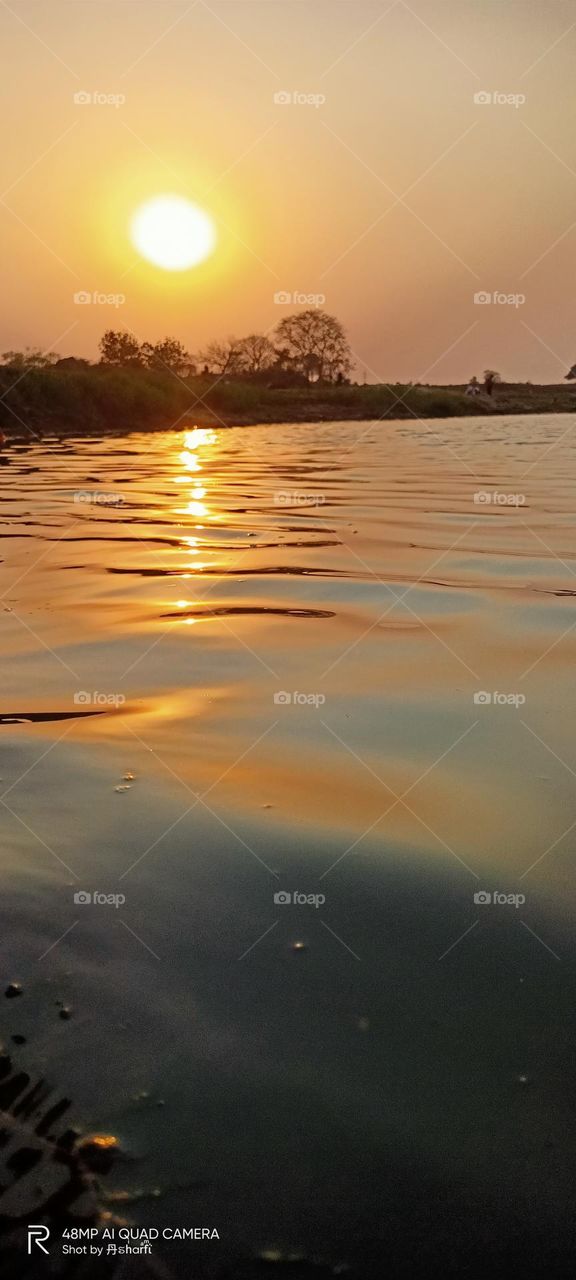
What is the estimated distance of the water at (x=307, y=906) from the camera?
7.22 ft

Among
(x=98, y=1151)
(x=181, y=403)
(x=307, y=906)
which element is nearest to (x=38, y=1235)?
(x=98, y=1151)

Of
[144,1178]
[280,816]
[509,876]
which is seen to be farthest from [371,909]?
[144,1178]

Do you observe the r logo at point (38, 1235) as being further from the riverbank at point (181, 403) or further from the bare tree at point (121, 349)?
the bare tree at point (121, 349)

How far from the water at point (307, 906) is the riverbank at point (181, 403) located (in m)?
30.1

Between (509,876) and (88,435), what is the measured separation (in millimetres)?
36981

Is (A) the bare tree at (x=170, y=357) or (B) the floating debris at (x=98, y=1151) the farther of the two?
(A) the bare tree at (x=170, y=357)

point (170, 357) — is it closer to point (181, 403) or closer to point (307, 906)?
point (181, 403)

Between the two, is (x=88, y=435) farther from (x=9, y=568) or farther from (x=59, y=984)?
(x=59, y=984)

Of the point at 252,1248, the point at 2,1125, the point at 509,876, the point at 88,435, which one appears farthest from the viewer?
the point at 88,435

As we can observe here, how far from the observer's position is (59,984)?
2.79 metres

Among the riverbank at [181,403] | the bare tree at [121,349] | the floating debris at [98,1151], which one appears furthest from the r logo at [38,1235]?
the bare tree at [121,349]

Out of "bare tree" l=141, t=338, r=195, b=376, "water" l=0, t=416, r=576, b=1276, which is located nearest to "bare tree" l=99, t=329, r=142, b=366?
"bare tree" l=141, t=338, r=195, b=376

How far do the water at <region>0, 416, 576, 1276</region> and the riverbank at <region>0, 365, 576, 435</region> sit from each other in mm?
30149

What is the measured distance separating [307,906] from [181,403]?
47.7 metres
